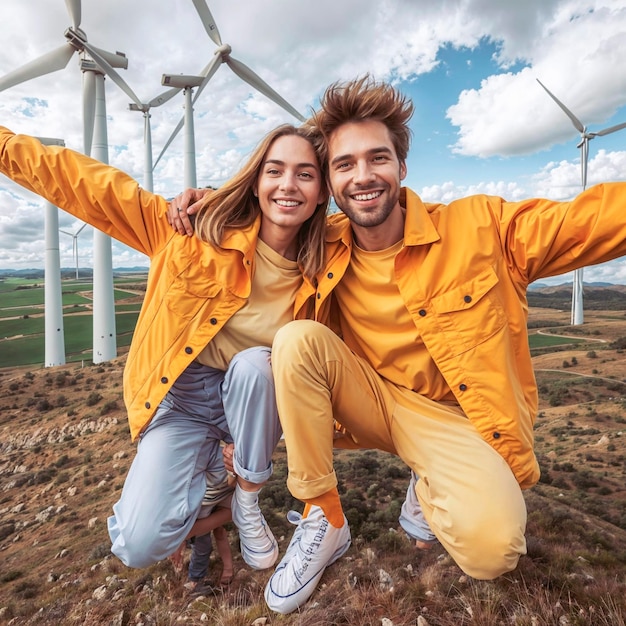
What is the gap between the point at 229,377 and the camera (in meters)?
4.49

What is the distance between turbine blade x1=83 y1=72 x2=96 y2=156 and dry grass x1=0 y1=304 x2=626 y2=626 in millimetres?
21888

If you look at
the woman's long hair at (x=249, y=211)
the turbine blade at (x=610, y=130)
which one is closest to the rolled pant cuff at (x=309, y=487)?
the woman's long hair at (x=249, y=211)

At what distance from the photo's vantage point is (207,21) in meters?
28.2

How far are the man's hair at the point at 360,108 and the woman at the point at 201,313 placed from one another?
28 cm

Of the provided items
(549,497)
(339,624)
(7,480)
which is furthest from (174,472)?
(7,480)

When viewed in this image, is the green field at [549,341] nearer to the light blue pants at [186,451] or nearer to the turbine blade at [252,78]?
the turbine blade at [252,78]

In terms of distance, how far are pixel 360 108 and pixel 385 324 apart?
7.89 ft

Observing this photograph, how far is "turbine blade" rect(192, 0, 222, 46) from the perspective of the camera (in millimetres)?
27500

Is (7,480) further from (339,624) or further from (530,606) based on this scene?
(530,606)

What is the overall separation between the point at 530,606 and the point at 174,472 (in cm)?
373

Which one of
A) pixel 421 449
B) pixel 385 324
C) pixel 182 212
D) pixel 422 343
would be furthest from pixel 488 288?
pixel 182 212

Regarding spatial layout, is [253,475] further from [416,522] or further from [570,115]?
[570,115]

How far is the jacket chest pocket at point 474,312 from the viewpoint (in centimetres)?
425

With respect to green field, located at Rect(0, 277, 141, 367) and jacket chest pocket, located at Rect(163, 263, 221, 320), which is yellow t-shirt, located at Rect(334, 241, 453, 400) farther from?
green field, located at Rect(0, 277, 141, 367)
